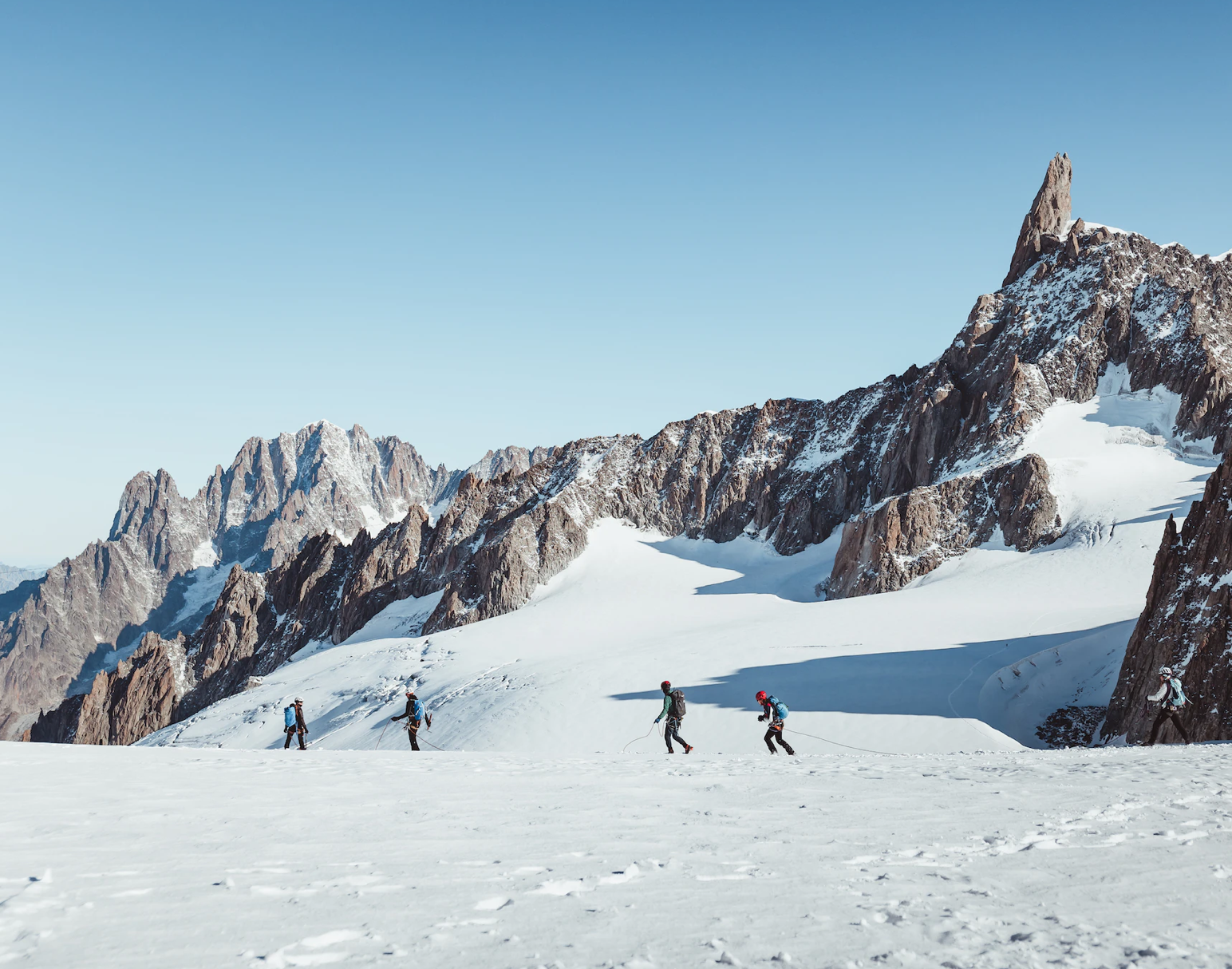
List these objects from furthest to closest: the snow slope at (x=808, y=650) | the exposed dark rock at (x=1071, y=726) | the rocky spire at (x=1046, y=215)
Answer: the rocky spire at (x=1046, y=215) < the snow slope at (x=808, y=650) < the exposed dark rock at (x=1071, y=726)

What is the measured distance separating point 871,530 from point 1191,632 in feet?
130

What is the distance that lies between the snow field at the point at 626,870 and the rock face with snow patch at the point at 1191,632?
502 inches

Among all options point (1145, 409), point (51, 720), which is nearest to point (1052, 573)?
point (1145, 409)

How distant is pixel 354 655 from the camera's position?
69.0 metres

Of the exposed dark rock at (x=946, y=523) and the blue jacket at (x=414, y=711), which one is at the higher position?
the exposed dark rock at (x=946, y=523)

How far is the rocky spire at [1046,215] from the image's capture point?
292 feet

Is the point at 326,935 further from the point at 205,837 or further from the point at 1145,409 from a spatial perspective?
A: the point at 1145,409

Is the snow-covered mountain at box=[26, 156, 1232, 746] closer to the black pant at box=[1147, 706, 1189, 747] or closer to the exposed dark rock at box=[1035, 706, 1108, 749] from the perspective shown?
the exposed dark rock at box=[1035, 706, 1108, 749]

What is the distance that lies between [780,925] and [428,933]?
9.30ft

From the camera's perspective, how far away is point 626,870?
800cm

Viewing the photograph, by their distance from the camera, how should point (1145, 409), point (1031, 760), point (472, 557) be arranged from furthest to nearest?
point (472, 557), point (1145, 409), point (1031, 760)

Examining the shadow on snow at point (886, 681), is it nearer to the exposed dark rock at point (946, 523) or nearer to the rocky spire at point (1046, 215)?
Answer: the exposed dark rock at point (946, 523)

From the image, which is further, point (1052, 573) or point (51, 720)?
point (51, 720)

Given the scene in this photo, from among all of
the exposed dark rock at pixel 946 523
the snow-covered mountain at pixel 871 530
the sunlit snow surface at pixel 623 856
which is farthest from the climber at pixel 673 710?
the exposed dark rock at pixel 946 523
